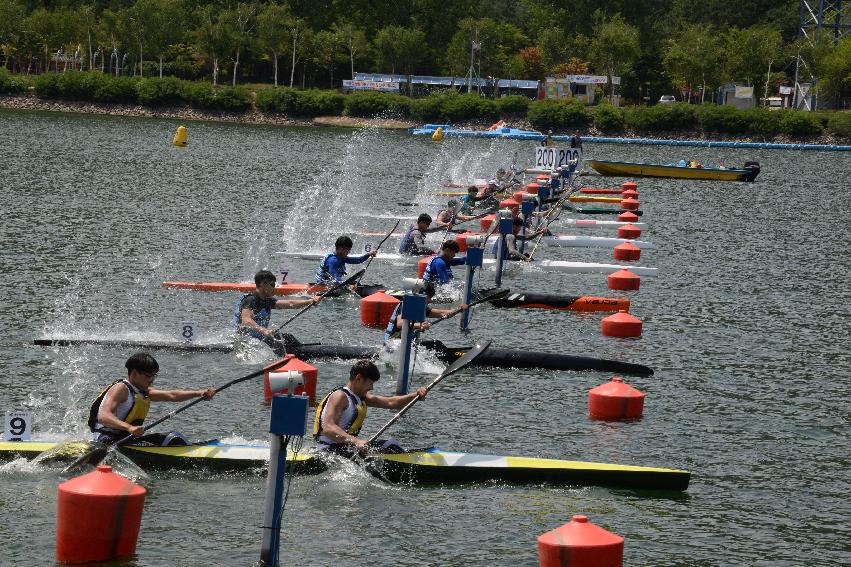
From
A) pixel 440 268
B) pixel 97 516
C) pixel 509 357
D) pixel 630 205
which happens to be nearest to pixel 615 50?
pixel 630 205

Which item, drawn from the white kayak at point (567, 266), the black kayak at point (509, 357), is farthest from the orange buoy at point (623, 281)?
the black kayak at point (509, 357)

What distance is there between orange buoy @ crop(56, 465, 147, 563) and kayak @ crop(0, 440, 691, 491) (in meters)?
2.74

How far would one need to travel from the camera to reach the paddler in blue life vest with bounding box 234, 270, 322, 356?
19453mm

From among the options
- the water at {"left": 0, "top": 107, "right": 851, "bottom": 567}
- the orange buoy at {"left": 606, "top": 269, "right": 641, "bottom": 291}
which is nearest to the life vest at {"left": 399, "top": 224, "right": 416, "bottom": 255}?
the water at {"left": 0, "top": 107, "right": 851, "bottom": 567}

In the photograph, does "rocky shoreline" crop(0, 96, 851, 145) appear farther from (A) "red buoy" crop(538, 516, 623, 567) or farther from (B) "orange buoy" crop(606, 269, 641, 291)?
(A) "red buoy" crop(538, 516, 623, 567)

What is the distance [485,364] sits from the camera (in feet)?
69.0

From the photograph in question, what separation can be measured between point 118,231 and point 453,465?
23720 millimetres

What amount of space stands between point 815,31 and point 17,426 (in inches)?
4511

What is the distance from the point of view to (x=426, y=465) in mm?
14477

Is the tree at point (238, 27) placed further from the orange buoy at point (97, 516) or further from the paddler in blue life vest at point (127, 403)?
the orange buoy at point (97, 516)

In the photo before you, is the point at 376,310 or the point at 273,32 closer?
the point at 376,310

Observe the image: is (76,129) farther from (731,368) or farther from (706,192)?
(731,368)

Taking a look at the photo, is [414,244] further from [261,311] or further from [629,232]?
[261,311]

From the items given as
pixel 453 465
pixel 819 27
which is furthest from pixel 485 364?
pixel 819 27
